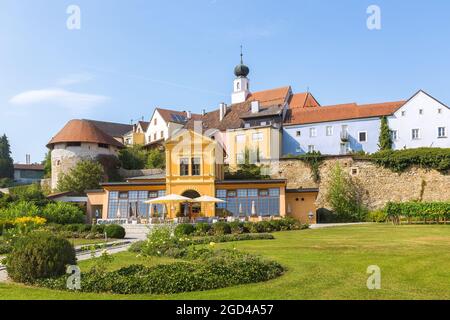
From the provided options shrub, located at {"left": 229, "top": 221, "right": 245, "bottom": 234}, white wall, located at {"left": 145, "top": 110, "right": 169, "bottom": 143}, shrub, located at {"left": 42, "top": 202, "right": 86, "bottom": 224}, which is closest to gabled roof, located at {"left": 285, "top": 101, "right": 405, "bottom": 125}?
white wall, located at {"left": 145, "top": 110, "right": 169, "bottom": 143}

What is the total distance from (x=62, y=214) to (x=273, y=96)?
Result: 3464 centimetres

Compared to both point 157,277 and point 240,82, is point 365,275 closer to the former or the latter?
point 157,277

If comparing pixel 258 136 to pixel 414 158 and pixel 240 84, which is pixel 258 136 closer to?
pixel 414 158

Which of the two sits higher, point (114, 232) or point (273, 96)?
point (273, 96)

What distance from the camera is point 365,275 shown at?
1188 centimetres

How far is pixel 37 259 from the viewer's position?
12.2m

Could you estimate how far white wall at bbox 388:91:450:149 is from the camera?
45.7 m

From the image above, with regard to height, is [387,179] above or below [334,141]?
below

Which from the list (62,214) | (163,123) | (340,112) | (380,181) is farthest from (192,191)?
(163,123)

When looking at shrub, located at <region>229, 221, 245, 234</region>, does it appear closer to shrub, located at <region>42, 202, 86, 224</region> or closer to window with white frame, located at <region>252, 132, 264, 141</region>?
shrub, located at <region>42, 202, 86, 224</region>

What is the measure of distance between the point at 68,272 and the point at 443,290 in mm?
9113

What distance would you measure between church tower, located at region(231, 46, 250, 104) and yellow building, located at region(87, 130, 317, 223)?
33660 millimetres
